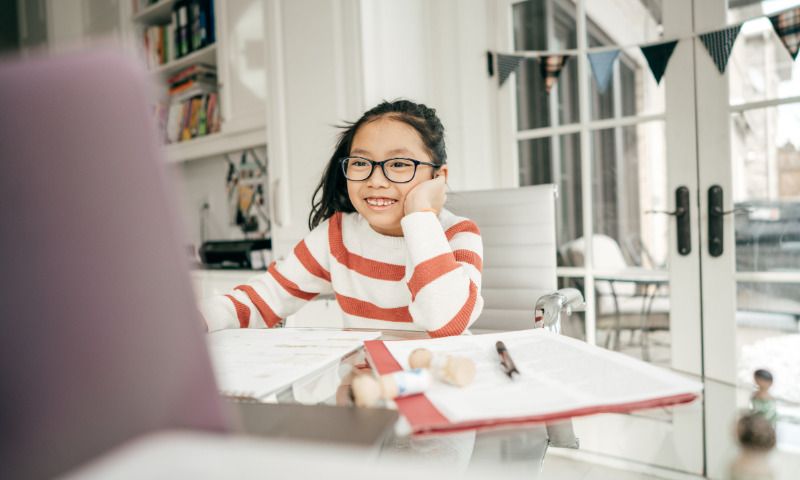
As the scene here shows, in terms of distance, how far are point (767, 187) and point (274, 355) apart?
1920 millimetres

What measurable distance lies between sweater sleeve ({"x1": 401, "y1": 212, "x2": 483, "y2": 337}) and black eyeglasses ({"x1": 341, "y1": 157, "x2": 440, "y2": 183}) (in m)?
0.14

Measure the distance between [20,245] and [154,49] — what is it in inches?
131

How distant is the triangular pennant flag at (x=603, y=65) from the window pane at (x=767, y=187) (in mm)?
497

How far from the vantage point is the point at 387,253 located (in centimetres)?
120

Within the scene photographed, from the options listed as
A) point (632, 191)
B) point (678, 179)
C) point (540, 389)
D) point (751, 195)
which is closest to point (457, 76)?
point (632, 191)

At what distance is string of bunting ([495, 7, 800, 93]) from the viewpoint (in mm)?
1663

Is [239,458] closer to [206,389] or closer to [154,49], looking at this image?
[206,389]

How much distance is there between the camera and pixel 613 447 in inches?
22.0

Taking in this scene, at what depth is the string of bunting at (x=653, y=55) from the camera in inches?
65.5

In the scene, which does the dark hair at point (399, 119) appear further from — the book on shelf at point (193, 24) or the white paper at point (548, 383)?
the book on shelf at point (193, 24)

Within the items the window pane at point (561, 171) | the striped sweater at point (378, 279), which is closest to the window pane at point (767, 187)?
the window pane at point (561, 171)

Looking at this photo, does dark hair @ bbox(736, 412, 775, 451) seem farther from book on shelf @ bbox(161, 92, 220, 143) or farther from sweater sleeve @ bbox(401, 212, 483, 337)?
book on shelf @ bbox(161, 92, 220, 143)

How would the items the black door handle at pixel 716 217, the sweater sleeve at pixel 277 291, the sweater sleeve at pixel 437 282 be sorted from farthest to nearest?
A: the black door handle at pixel 716 217, the sweater sleeve at pixel 277 291, the sweater sleeve at pixel 437 282

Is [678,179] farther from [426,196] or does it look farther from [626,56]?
[426,196]
